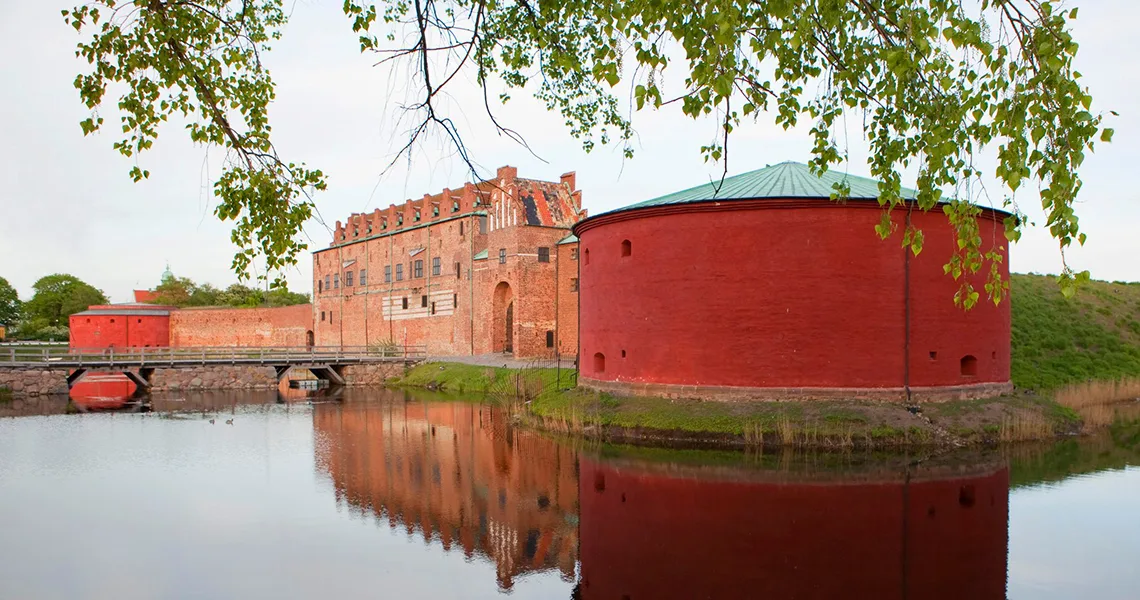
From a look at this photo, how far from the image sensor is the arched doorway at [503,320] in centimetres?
3092

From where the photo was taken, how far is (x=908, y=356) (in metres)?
14.5

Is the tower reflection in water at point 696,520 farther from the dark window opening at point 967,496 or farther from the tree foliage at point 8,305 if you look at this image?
the tree foliage at point 8,305

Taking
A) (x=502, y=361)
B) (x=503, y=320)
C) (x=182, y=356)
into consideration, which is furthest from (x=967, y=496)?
(x=182, y=356)

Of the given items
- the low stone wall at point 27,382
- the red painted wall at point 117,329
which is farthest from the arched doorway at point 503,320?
the red painted wall at point 117,329

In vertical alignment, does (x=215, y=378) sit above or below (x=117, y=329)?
below

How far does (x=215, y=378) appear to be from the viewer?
27859 mm

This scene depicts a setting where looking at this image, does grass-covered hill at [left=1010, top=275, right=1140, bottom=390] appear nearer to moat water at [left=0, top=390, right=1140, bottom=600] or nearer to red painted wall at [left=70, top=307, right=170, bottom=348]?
moat water at [left=0, top=390, right=1140, bottom=600]

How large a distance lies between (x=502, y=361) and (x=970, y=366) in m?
16.2

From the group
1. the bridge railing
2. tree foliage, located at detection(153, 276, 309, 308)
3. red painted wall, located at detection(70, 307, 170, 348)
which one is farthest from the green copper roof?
tree foliage, located at detection(153, 276, 309, 308)

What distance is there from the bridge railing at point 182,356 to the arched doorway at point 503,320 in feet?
10.8

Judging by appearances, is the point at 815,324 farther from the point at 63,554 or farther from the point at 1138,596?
the point at 63,554

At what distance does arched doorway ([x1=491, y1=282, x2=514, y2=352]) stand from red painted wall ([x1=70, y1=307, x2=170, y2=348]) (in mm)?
23193

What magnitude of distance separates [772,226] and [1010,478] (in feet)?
18.4

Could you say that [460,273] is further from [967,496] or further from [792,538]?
[792,538]
